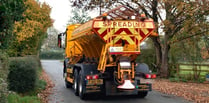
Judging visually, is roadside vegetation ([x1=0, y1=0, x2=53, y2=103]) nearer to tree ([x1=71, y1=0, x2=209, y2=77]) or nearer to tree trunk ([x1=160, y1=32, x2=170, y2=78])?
tree ([x1=71, y1=0, x2=209, y2=77])

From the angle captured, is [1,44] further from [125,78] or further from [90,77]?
[125,78]

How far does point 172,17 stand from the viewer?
1639cm

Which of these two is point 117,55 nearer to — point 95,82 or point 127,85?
point 127,85

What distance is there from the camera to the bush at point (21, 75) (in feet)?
31.6

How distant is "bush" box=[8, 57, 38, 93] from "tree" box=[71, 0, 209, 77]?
7.97 metres

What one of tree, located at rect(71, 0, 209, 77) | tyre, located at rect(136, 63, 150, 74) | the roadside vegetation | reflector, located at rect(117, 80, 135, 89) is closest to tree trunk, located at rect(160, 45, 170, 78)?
tree, located at rect(71, 0, 209, 77)

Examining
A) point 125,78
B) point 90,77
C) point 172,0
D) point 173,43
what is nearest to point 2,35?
point 90,77

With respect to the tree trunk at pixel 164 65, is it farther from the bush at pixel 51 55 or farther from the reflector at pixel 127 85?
the bush at pixel 51 55

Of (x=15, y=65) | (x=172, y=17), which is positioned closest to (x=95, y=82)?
(x=15, y=65)

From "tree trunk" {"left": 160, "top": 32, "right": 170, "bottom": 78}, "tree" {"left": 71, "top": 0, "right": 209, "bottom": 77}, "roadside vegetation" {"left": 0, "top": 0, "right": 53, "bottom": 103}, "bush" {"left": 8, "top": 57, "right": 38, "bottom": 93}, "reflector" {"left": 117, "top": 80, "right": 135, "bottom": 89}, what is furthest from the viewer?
"tree trunk" {"left": 160, "top": 32, "right": 170, "bottom": 78}

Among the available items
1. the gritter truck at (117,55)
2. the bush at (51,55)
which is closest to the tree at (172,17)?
the gritter truck at (117,55)

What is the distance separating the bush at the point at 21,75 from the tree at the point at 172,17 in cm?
797

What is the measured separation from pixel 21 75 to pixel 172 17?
10044mm

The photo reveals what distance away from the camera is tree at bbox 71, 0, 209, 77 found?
14523 mm
